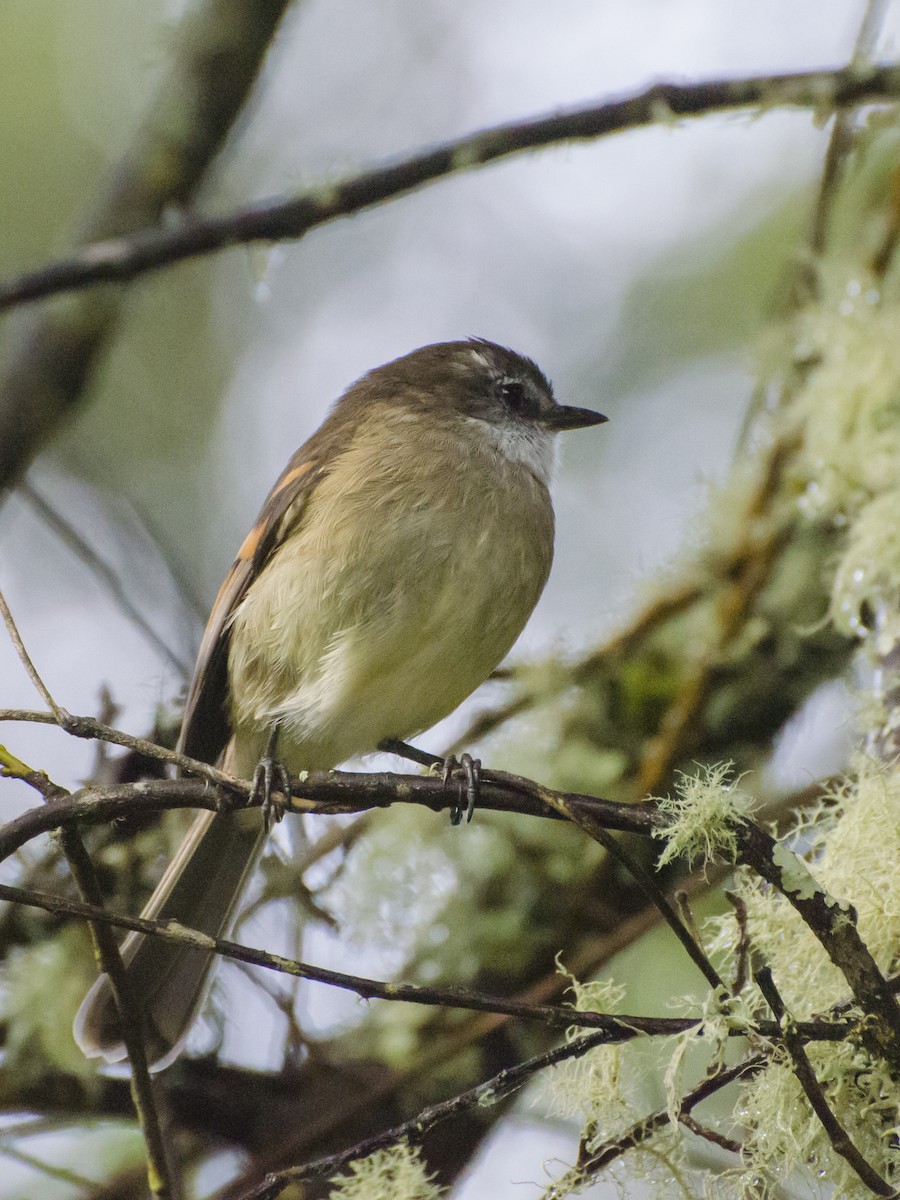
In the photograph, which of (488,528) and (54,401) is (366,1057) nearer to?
(488,528)

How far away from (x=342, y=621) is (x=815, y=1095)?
6.37 feet

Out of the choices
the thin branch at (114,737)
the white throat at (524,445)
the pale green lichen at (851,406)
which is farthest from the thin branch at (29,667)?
the pale green lichen at (851,406)

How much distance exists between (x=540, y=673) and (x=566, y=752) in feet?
1.01

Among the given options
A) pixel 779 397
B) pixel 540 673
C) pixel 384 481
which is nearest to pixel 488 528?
pixel 384 481

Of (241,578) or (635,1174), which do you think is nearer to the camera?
(635,1174)

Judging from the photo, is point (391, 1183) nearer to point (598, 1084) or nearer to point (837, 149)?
point (598, 1084)

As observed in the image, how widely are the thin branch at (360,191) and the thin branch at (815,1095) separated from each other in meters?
2.06

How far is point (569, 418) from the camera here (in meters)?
4.80

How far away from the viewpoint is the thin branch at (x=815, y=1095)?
6.77 feet

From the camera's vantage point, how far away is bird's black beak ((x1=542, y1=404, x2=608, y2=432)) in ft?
15.6

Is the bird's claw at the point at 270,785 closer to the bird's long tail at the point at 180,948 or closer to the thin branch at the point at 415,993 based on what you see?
the bird's long tail at the point at 180,948

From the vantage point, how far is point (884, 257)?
15.3 ft

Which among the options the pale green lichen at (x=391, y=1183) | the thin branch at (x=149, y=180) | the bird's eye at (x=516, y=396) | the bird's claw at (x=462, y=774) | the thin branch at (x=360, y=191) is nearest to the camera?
the pale green lichen at (x=391, y=1183)

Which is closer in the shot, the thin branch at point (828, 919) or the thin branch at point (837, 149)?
the thin branch at point (828, 919)
